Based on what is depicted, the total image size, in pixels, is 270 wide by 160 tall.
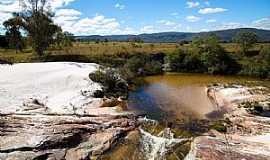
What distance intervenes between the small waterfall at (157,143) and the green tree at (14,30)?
4761cm

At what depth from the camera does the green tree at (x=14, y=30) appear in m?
65.9

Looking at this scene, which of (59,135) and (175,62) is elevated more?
(175,62)

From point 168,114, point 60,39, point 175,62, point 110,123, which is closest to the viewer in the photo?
point 110,123

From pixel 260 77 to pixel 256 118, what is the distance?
33.4m

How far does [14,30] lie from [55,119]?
150 ft

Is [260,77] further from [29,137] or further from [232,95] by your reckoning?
[29,137]

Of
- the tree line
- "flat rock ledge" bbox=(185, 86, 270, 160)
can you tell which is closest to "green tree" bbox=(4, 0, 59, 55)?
the tree line

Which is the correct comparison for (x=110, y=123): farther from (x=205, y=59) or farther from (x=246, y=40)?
(x=246, y=40)

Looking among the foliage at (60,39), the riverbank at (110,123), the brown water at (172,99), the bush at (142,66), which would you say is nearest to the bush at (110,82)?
the riverbank at (110,123)

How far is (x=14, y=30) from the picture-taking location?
68.1m

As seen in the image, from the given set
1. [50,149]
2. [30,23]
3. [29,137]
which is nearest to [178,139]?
[50,149]

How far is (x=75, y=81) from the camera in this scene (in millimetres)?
40000

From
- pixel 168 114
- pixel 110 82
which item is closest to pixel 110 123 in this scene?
pixel 168 114

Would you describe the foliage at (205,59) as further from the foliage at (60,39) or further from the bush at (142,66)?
the foliage at (60,39)
